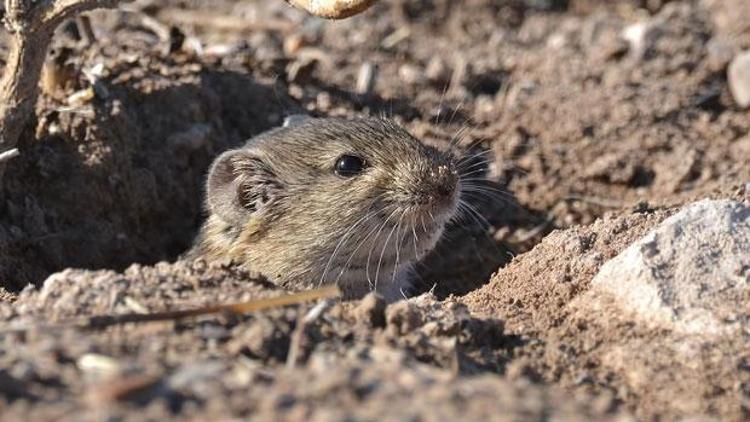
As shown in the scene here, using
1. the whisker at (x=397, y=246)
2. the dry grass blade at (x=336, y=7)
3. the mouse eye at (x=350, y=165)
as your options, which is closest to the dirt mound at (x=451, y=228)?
the whisker at (x=397, y=246)

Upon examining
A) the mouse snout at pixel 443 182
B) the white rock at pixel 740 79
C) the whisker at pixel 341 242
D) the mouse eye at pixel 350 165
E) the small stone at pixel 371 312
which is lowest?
the small stone at pixel 371 312

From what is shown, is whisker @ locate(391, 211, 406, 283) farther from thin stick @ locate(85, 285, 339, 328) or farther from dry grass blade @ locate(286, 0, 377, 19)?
thin stick @ locate(85, 285, 339, 328)

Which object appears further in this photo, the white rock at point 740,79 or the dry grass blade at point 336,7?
the white rock at point 740,79

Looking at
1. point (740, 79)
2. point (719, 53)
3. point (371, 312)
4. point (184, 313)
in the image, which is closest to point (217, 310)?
point (184, 313)

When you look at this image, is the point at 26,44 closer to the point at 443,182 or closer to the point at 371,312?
the point at 443,182

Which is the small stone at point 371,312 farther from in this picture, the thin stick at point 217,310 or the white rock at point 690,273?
the white rock at point 690,273

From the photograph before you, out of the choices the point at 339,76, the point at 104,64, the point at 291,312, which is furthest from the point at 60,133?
the point at 291,312

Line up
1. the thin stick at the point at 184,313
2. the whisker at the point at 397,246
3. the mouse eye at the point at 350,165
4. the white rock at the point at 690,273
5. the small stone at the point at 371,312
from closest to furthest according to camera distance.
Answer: the thin stick at the point at 184,313
the small stone at the point at 371,312
the white rock at the point at 690,273
the whisker at the point at 397,246
the mouse eye at the point at 350,165

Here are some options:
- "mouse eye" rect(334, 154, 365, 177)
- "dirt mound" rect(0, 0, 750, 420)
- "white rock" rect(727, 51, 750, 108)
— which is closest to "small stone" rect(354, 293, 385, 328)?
"dirt mound" rect(0, 0, 750, 420)
